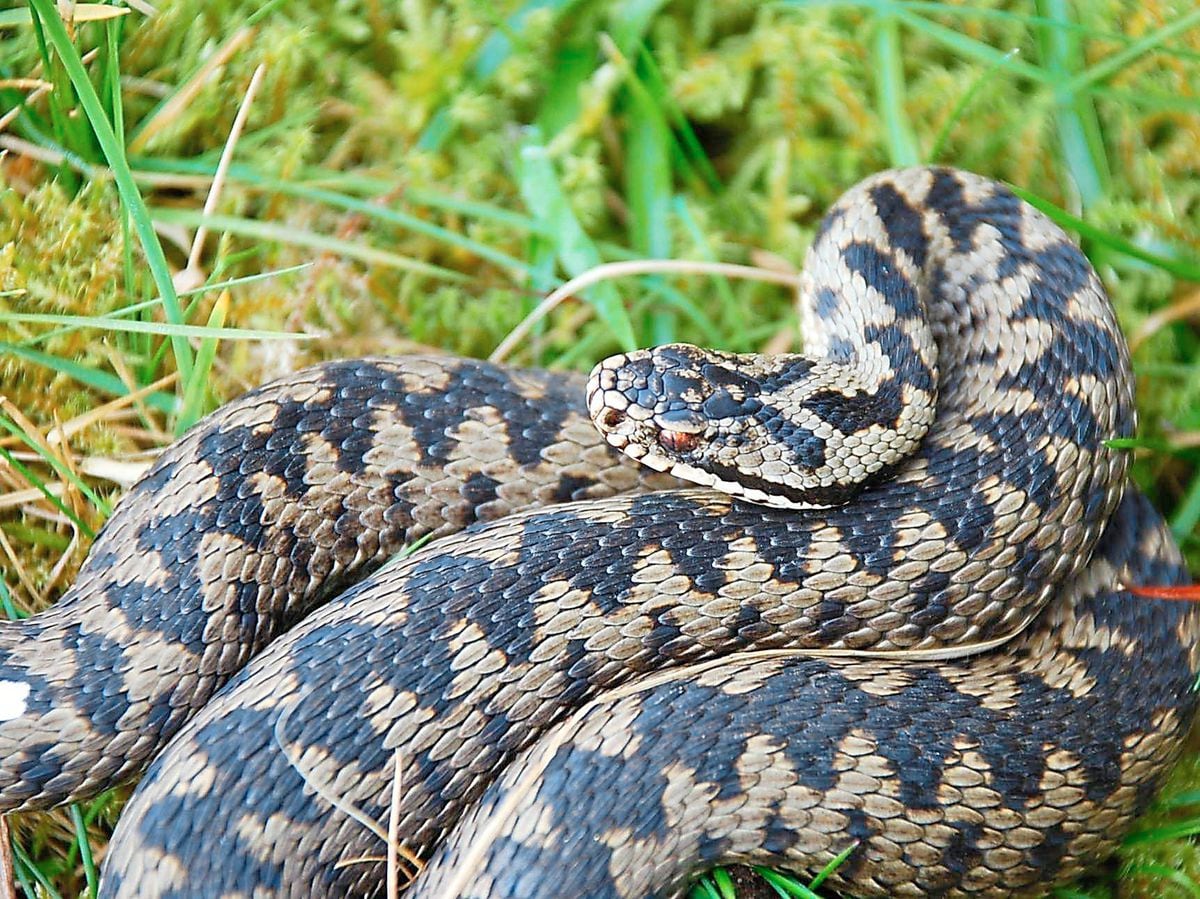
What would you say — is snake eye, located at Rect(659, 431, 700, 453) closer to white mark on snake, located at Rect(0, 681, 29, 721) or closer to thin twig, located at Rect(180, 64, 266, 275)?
thin twig, located at Rect(180, 64, 266, 275)

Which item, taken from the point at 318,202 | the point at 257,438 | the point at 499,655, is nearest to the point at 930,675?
the point at 499,655

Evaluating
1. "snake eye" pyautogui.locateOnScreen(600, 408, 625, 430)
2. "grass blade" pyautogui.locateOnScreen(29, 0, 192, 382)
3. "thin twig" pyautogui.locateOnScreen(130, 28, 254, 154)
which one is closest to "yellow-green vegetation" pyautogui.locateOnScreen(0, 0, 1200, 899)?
"thin twig" pyautogui.locateOnScreen(130, 28, 254, 154)

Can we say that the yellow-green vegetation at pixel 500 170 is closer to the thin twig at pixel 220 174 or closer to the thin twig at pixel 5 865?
the thin twig at pixel 220 174

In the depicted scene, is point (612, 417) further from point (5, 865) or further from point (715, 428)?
point (5, 865)

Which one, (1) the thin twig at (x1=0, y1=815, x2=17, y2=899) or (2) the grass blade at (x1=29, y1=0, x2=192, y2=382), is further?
(2) the grass blade at (x1=29, y1=0, x2=192, y2=382)

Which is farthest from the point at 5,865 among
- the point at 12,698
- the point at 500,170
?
the point at 500,170

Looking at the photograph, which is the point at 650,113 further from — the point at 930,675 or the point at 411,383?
the point at 930,675
